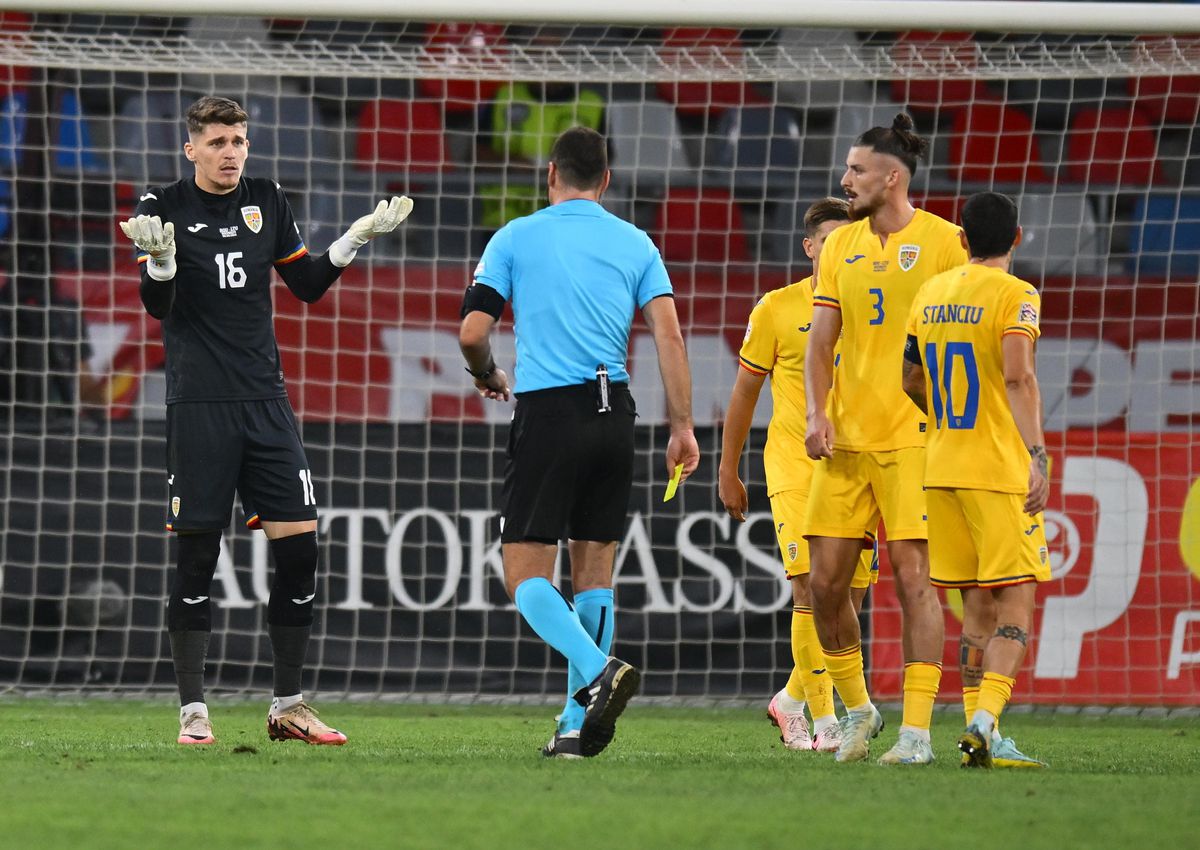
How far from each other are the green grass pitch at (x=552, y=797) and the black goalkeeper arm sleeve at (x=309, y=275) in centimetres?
148

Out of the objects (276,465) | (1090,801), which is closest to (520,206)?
(276,465)

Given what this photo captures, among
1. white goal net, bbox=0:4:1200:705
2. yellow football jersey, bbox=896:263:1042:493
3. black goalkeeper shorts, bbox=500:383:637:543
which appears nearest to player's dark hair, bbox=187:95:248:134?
black goalkeeper shorts, bbox=500:383:637:543

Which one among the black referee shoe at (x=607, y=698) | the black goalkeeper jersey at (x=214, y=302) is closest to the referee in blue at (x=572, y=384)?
the black referee shoe at (x=607, y=698)

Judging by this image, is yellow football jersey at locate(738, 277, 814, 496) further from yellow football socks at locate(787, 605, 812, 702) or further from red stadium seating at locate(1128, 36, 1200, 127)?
red stadium seating at locate(1128, 36, 1200, 127)

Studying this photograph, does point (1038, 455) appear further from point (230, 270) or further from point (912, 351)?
point (230, 270)

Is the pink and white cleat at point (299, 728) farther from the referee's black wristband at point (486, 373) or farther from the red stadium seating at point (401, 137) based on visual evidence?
the red stadium seating at point (401, 137)

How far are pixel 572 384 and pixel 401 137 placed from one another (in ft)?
16.4

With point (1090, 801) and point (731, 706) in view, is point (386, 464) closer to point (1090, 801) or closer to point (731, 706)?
point (731, 706)

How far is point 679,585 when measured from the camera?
8.72 meters

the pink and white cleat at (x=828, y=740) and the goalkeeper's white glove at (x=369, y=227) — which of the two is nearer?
the goalkeeper's white glove at (x=369, y=227)

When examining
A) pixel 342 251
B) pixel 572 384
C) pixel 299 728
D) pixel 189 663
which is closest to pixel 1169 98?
pixel 342 251

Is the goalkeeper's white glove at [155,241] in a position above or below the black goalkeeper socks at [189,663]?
above

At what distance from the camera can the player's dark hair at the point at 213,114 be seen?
220 inches

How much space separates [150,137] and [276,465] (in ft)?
15.1
